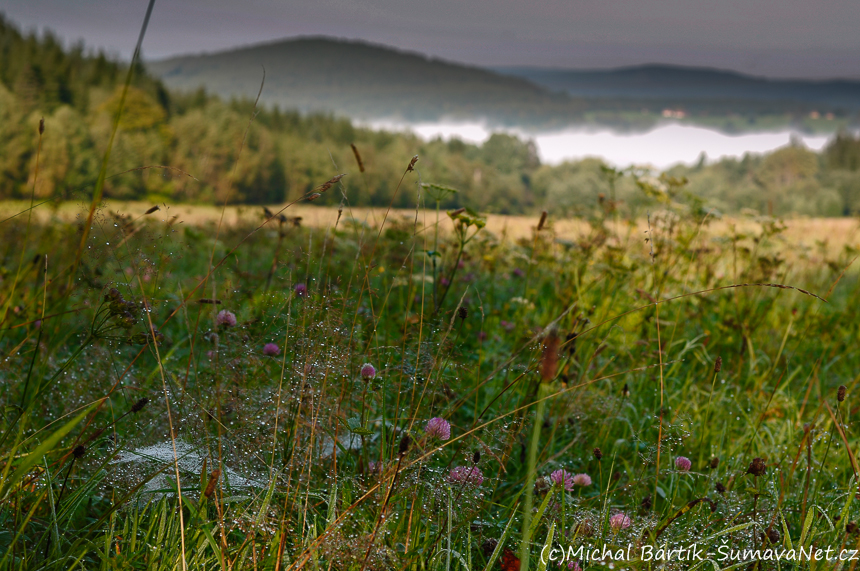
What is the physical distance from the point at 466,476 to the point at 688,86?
410 feet

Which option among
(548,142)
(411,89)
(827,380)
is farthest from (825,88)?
(827,380)

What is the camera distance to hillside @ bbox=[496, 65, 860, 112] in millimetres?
96000

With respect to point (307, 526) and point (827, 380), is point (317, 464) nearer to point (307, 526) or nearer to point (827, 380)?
point (307, 526)

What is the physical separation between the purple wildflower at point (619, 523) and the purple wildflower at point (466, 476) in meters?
0.31

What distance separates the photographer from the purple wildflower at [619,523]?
113cm

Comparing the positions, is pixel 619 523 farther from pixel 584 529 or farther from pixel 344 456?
pixel 344 456

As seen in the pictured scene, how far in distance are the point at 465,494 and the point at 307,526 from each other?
1.23ft

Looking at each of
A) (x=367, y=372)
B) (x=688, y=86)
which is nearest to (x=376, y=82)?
(x=688, y=86)

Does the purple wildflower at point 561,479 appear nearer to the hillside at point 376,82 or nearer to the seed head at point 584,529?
the seed head at point 584,529

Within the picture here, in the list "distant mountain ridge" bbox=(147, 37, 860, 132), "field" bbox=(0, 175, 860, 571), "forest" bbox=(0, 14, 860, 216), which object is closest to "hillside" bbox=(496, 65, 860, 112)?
"distant mountain ridge" bbox=(147, 37, 860, 132)

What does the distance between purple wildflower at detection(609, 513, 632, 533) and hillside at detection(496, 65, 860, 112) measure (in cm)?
10323

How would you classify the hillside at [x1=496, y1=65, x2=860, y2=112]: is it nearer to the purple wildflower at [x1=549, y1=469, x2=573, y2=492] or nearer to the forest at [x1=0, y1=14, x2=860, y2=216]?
the forest at [x1=0, y1=14, x2=860, y2=216]

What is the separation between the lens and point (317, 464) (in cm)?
125

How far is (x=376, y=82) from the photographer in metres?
117
